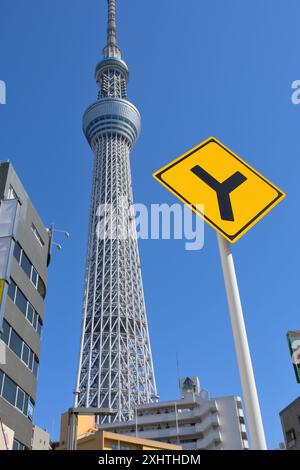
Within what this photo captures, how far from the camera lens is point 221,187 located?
363 centimetres

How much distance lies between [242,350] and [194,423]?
73.1 metres

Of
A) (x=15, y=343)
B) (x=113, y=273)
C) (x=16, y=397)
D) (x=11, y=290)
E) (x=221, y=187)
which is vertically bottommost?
(x=221, y=187)

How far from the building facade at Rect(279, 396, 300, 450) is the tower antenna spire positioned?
107 meters

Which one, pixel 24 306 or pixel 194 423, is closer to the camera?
pixel 24 306

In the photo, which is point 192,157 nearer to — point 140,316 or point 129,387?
point 129,387

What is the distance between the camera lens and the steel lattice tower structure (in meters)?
84.9

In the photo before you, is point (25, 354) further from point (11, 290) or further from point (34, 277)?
point (34, 277)

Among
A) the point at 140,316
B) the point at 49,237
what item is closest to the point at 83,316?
the point at 140,316

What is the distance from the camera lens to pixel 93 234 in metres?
105

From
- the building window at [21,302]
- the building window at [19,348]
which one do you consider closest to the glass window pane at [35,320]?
the building window at [19,348]

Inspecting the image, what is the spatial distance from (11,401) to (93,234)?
81.7 m

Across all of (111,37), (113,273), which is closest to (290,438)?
(113,273)

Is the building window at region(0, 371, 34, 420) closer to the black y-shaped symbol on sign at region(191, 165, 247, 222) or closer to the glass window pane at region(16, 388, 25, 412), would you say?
the glass window pane at region(16, 388, 25, 412)
